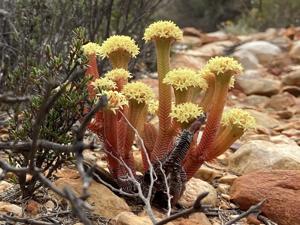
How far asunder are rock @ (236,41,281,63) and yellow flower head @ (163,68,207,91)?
312 inches

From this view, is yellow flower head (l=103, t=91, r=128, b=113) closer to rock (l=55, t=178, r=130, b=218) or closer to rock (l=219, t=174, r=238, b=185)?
rock (l=55, t=178, r=130, b=218)

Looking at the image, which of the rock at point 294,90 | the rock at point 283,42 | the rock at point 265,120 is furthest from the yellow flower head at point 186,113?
the rock at point 283,42

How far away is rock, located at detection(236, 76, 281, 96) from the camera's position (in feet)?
26.1

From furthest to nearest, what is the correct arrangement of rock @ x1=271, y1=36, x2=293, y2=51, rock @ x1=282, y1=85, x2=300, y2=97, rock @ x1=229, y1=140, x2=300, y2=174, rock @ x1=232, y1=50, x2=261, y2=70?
rock @ x1=271, y1=36, x2=293, y2=51 → rock @ x1=232, y1=50, x2=261, y2=70 → rock @ x1=282, y1=85, x2=300, y2=97 → rock @ x1=229, y1=140, x2=300, y2=174

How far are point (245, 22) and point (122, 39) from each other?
13159mm

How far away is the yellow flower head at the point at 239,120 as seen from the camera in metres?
3.14

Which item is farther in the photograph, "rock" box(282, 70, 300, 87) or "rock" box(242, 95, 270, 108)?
"rock" box(282, 70, 300, 87)

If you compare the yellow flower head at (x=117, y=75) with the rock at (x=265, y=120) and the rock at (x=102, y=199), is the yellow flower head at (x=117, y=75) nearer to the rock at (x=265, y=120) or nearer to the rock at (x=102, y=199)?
the rock at (x=102, y=199)

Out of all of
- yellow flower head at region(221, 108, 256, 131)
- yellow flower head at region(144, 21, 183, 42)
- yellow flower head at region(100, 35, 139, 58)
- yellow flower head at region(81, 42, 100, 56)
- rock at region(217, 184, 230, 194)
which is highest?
yellow flower head at region(144, 21, 183, 42)

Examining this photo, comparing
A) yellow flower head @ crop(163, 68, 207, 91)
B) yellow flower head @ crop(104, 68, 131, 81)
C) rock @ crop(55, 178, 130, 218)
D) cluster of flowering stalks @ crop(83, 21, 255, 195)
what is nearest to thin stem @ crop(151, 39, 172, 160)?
cluster of flowering stalks @ crop(83, 21, 255, 195)

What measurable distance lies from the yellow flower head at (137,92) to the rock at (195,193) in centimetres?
68

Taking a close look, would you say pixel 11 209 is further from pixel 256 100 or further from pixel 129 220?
pixel 256 100

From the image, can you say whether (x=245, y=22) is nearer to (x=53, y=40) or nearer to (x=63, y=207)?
(x=53, y=40)

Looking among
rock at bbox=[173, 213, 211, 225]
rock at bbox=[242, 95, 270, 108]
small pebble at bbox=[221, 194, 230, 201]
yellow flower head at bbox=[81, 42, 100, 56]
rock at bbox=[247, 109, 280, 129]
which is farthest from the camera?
rock at bbox=[242, 95, 270, 108]
